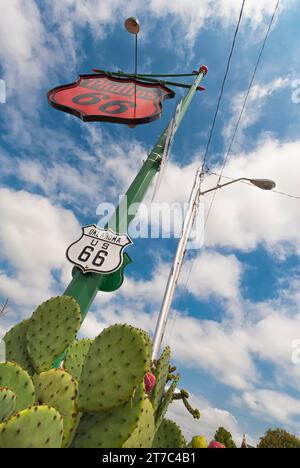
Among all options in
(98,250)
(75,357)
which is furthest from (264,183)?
(75,357)

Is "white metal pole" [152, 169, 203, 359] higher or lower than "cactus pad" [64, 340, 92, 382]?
higher

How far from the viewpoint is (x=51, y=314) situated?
3.47 meters

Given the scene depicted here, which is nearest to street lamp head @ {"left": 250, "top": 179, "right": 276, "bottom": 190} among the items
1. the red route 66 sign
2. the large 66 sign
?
the red route 66 sign

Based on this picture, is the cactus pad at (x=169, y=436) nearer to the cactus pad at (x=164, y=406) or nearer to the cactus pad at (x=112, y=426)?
the cactus pad at (x=164, y=406)

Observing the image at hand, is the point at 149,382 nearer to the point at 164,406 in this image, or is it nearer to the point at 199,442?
the point at 164,406

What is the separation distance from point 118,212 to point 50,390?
11.5 ft

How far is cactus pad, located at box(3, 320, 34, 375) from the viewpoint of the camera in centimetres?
344

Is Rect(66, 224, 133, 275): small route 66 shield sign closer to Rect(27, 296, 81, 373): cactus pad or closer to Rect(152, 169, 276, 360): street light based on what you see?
Rect(27, 296, 81, 373): cactus pad

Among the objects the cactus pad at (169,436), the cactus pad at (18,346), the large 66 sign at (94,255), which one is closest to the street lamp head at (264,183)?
the large 66 sign at (94,255)

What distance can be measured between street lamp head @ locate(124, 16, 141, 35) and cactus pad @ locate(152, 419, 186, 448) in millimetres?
6331

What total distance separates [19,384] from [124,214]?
134 inches

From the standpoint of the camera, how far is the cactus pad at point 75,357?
3.82 meters
